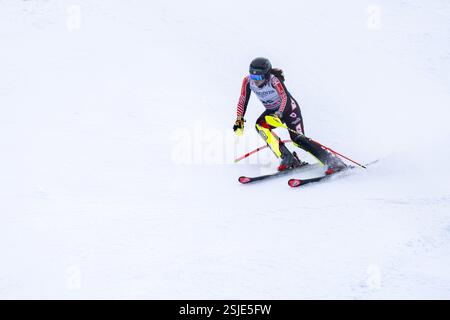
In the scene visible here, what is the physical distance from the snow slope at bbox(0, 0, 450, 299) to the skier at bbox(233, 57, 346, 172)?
21.3 inches

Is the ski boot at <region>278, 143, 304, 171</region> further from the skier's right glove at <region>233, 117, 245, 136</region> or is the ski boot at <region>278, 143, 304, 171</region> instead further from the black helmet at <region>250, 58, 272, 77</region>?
the black helmet at <region>250, 58, 272, 77</region>

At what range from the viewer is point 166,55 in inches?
517

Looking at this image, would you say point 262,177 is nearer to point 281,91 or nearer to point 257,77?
point 281,91

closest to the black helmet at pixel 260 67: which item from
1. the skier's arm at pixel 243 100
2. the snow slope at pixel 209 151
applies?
the skier's arm at pixel 243 100

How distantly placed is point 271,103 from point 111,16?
26.5ft

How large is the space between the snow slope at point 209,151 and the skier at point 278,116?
54cm

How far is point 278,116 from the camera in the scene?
810 cm

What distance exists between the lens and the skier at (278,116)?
313 inches

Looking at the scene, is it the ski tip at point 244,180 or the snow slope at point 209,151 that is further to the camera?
the ski tip at point 244,180

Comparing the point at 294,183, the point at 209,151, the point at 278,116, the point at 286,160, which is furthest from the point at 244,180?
the point at 209,151

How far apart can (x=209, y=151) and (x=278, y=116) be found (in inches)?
73.0

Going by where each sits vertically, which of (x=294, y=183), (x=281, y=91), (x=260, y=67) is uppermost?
(x=260, y=67)

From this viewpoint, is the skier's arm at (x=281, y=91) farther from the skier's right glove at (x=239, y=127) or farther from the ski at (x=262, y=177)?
the ski at (x=262, y=177)

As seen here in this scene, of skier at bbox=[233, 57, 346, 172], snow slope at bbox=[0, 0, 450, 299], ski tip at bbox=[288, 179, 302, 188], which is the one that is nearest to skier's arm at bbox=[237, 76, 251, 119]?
skier at bbox=[233, 57, 346, 172]
